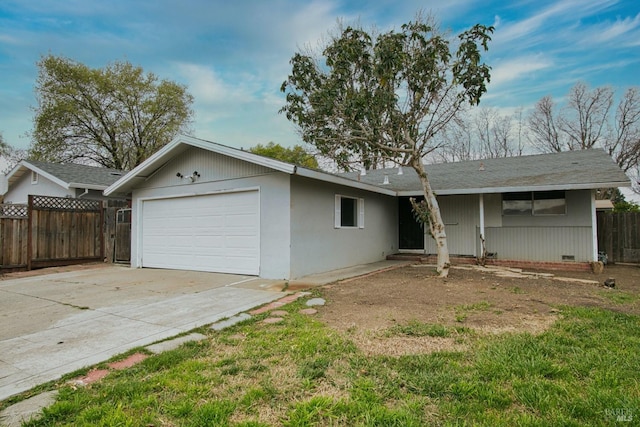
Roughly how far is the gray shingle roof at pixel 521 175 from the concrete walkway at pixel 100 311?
4.10m

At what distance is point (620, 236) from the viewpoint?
10469mm

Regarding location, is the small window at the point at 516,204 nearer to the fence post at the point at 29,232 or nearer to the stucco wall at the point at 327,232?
the stucco wall at the point at 327,232

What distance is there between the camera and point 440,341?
362cm

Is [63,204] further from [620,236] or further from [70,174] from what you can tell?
[620,236]

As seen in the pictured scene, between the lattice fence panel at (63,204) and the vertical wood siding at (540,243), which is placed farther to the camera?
the lattice fence panel at (63,204)

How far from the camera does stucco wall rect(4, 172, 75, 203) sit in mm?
13805

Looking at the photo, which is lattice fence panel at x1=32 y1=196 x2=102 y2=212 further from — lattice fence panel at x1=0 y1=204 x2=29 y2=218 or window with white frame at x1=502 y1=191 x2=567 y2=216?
window with white frame at x1=502 y1=191 x2=567 y2=216

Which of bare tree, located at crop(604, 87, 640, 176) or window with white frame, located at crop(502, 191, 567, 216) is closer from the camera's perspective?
window with white frame, located at crop(502, 191, 567, 216)

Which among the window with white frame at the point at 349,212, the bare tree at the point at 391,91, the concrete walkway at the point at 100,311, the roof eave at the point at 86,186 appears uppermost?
the bare tree at the point at 391,91

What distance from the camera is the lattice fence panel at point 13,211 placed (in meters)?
9.49

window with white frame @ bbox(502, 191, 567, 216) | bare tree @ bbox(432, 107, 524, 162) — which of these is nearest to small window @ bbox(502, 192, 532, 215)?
window with white frame @ bbox(502, 191, 567, 216)

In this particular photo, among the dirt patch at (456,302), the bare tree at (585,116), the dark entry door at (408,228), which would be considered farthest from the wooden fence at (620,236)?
the bare tree at (585,116)

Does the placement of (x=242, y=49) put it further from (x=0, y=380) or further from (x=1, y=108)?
(x=1, y=108)

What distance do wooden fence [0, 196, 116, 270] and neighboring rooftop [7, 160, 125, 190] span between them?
2353mm
